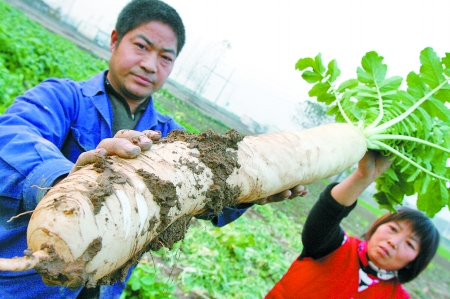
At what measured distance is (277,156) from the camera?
4.77 feet

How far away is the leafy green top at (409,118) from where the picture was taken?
201 centimetres

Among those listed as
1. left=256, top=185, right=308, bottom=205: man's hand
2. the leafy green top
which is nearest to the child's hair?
the leafy green top

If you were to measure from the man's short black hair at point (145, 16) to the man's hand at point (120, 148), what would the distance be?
37.0 inches

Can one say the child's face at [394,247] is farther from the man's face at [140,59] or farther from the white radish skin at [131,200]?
the man's face at [140,59]

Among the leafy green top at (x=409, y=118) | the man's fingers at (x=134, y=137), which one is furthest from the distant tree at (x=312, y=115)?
the man's fingers at (x=134, y=137)

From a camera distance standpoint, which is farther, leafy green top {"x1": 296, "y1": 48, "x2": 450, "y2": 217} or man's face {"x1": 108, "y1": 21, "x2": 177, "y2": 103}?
leafy green top {"x1": 296, "y1": 48, "x2": 450, "y2": 217}

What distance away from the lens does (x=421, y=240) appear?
2.18 metres

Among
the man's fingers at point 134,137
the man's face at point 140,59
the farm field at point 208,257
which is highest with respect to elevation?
the man's face at point 140,59

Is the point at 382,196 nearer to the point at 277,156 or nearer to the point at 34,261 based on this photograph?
the point at 277,156

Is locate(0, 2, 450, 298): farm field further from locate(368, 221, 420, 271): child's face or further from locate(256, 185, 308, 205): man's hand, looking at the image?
locate(368, 221, 420, 271): child's face

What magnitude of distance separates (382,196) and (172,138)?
221cm

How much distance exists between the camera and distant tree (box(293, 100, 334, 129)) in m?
22.4

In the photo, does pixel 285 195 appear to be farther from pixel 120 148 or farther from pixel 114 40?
pixel 114 40

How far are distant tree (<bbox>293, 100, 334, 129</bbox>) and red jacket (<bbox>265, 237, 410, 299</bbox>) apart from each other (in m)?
20.2
